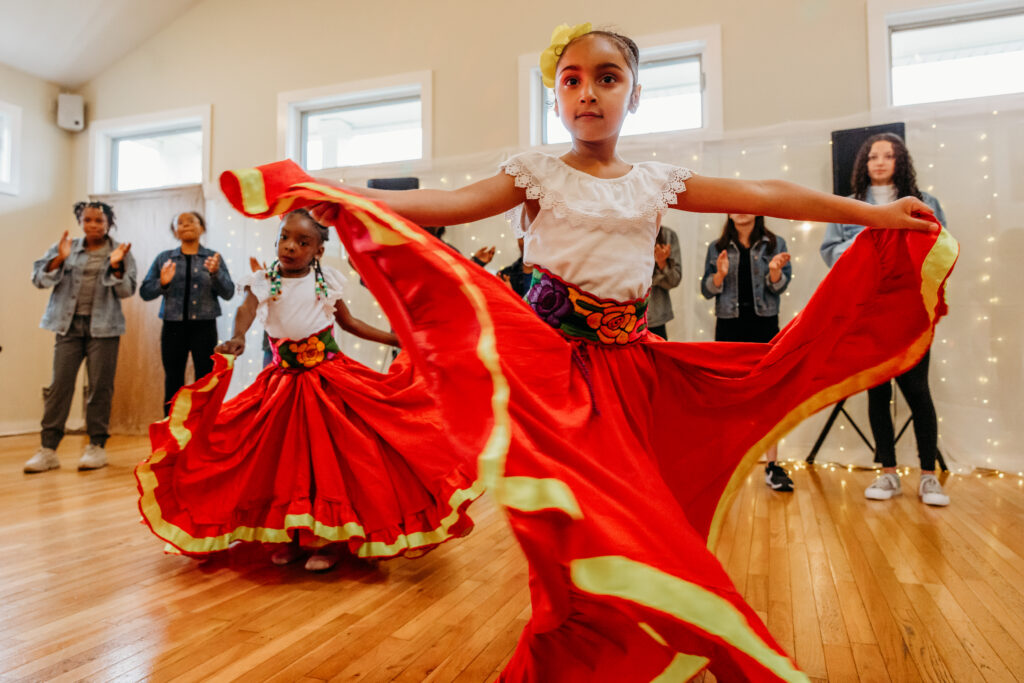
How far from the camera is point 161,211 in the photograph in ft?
20.0

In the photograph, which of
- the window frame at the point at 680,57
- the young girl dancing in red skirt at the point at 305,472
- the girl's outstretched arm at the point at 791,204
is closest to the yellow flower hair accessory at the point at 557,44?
the girl's outstretched arm at the point at 791,204

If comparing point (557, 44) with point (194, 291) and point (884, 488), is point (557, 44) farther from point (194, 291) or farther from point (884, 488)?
point (194, 291)

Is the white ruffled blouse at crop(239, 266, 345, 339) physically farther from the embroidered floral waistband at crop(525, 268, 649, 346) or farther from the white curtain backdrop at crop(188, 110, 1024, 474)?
the white curtain backdrop at crop(188, 110, 1024, 474)

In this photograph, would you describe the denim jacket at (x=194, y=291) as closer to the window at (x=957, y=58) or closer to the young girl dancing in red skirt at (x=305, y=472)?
the young girl dancing in red skirt at (x=305, y=472)

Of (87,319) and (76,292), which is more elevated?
(76,292)

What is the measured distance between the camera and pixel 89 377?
436 centimetres

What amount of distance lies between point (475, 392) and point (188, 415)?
1.58 m

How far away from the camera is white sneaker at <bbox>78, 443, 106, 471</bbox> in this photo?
13.7ft

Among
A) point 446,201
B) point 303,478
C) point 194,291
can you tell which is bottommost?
point 303,478

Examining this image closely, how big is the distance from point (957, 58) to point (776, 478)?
3127 millimetres

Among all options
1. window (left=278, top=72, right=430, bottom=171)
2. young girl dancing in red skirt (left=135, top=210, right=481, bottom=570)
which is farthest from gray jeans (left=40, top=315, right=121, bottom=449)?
young girl dancing in red skirt (left=135, top=210, right=481, bottom=570)

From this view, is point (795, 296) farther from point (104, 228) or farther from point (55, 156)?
point (55, 156)

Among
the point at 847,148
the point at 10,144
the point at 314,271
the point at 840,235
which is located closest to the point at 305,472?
the point at 314,271

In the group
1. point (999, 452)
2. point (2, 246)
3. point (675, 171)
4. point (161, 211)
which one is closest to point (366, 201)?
point (675, 171)
